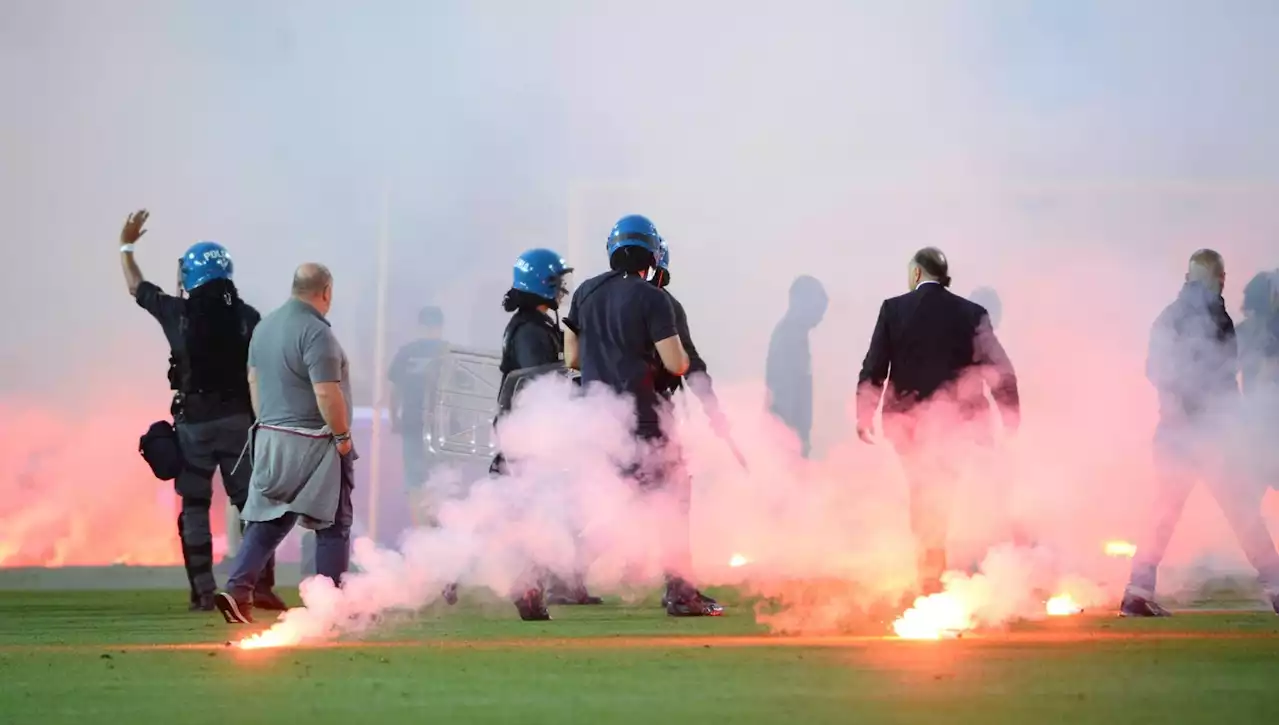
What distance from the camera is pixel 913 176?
408 inches

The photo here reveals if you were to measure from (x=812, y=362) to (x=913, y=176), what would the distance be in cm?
121

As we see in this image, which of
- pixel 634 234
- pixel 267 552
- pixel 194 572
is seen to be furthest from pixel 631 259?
pixel 194 572

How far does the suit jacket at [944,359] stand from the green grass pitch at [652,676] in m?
1.06

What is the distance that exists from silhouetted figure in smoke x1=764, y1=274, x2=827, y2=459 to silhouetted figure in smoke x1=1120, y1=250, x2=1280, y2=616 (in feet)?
10.4

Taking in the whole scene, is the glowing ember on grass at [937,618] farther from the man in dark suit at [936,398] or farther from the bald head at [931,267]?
the bald head at [931,267]

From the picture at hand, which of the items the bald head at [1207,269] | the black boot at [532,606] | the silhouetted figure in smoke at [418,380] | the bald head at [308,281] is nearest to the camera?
the bald head at [308,281]

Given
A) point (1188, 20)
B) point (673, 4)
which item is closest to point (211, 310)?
point (673, 4)

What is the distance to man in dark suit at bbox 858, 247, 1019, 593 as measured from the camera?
7.38m

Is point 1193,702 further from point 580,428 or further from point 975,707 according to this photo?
point 580,428

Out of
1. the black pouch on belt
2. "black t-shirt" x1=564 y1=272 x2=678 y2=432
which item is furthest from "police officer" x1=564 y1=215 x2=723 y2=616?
the black pouch on belt

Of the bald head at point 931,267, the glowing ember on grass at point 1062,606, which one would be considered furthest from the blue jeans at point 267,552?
the glowing ember on grass at point 1062,606

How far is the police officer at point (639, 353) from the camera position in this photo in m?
6.84

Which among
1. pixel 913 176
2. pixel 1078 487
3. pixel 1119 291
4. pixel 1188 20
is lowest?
pixel 1078 487

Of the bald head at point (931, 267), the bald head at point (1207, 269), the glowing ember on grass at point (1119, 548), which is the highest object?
the bald head at point (931, 267)
